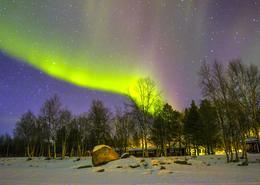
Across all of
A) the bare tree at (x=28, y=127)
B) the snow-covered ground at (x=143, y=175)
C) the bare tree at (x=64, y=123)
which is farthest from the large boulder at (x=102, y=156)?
the bare tree at (x=28, y=127)

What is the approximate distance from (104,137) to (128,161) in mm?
31948

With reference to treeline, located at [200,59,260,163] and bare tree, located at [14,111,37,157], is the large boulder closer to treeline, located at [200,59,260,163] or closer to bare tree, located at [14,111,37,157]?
treeline, located at [200,59,260,163]

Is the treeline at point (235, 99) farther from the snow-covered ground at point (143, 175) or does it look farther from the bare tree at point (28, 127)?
the bare tree at point (28, 127)

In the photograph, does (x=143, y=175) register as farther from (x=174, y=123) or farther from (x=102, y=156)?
(x=174, y=123)

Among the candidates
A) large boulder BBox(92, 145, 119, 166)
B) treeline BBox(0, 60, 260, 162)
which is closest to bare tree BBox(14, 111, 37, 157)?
treeline BBox(0, 60, 260, 162)

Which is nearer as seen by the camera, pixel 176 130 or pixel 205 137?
pixel 205 137

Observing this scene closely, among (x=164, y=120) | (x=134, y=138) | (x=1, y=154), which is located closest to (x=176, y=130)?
(x=164, y=120)

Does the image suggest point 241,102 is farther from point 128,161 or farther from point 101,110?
point 101,110

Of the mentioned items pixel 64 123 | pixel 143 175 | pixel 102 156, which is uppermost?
pixel 64 123

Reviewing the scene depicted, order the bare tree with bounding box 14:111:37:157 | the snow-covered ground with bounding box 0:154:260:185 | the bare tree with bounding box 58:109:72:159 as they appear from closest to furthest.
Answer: the snow-covered ground with bounding box 0:154:260:185 → the bare tree with bounding box 58:109:72:159 → the bare tree with bounding box 14:111:37:157

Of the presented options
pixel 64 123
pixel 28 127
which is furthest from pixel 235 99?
pixel 28 127

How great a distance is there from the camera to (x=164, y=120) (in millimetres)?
54938

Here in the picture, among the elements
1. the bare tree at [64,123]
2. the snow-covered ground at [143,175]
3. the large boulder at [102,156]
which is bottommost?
the snow-covered ground at [143,175]

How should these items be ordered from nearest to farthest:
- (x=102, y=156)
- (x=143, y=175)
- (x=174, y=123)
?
(x=143, y=175), (x=102, y=156), (x=174, y=123)
